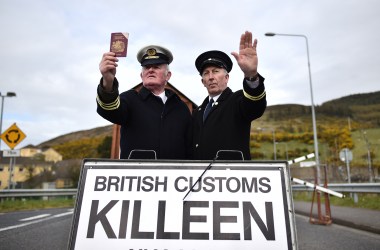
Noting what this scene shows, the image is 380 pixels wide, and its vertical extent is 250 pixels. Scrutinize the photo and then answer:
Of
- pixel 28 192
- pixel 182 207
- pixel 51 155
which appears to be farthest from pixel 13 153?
pixel 51 155

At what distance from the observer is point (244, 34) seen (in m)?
2.29

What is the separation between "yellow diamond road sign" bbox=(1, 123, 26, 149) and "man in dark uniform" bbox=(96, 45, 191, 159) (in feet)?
44.6

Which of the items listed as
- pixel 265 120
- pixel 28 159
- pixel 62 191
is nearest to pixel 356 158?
pixel 62 191

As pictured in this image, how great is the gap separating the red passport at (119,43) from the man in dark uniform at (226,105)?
73 cm

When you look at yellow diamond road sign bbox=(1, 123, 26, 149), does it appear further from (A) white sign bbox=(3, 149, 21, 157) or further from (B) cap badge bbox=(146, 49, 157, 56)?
(B) cap badge bbox=(146, 49, 157, 56)

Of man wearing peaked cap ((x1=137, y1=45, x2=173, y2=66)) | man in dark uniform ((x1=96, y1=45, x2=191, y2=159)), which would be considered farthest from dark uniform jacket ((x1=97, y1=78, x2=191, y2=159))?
man wearing peaked cap ((x1=137, y1=45, x2=173, y2=66))

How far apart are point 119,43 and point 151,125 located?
69 cm

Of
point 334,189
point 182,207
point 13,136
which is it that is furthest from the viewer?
point 13,136

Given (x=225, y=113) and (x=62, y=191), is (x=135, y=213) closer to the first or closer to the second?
(x=225, y=113)

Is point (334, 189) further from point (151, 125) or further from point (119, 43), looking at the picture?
point (119, 43)

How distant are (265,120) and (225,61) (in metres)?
160

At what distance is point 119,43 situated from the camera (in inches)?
84.9

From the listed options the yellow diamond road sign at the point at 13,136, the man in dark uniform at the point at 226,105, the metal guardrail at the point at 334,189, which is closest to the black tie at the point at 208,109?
the man in dark uniform at the point at 226,105

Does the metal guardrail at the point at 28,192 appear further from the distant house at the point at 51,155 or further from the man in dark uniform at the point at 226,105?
the distant house at the point at 51,155
